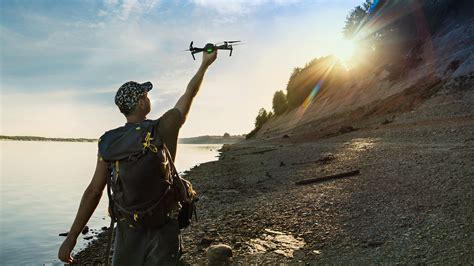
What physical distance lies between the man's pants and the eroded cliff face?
100ft

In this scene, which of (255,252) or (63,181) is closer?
(255,252)

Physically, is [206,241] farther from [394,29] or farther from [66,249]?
[394,29]

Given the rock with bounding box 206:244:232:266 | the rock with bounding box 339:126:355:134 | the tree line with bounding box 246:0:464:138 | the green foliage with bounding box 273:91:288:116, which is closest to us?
the rock with bounding box 206:244:232:266

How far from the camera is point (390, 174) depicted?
1330 cm

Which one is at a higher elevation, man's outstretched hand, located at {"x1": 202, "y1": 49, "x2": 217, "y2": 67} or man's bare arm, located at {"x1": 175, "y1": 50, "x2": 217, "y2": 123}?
man's outstretched hand, located at {"x1": 202, "y1": 49, "x2": 217, "y2": 67}

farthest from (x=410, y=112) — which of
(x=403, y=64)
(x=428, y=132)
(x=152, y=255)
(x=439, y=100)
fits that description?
(x=152, y=255)

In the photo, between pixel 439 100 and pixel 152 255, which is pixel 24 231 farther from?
pixel 439 100

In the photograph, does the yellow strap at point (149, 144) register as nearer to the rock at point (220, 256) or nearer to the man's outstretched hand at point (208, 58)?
the man's outstretched hand at point (208, 58)

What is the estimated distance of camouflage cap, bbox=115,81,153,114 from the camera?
3.96 m

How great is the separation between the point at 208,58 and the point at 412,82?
38402 millimetres

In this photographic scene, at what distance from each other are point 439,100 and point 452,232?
25533 millimetres

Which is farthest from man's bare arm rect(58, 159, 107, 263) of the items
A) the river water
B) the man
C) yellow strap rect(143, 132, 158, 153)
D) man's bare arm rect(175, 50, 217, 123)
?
the river water

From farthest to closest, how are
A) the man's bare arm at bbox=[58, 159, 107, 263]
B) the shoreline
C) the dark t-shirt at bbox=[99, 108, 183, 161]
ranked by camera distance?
the shoreline
the man's bare arm at bbox=[58, 159, 107, 263]
the dark t-shirt at bbox=[99, 108, 183, 161]

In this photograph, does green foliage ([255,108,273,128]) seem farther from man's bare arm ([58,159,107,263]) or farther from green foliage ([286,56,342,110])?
man's bare arm ([58,159,107,263])
